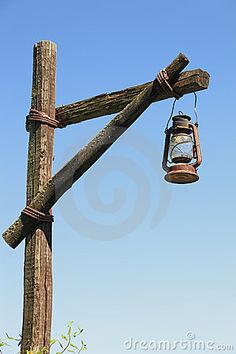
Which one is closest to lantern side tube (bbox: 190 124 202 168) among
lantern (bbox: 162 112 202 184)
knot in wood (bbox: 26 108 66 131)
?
lantern (bbox: 162 112 202 184)

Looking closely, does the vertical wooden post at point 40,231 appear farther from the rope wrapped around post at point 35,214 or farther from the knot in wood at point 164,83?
the knot in wood at point 164,83

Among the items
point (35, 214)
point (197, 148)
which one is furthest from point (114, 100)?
point (35, 214)

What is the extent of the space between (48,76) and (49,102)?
174 mm

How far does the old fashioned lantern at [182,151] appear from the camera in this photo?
433cm

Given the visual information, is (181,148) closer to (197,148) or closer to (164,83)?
(197,148)

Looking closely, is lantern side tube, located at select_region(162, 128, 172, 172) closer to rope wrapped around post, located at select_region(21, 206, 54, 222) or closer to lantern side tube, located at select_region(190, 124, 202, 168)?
lantern side tube, located at select_region(190, 124, 202, 168)

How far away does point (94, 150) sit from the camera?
4.47 meters

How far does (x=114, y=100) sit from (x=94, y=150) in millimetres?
356

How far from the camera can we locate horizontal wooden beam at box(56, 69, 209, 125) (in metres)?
4.22

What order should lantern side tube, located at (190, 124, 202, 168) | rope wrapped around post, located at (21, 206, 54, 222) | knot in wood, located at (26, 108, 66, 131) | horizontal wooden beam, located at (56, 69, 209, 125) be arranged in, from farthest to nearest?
knot in wood, located at (26, 108, 66, 131)
rope wrapped around post, located at (21, 206, 54, 222)
lantern side tube, located at (190, 124, 202, 168)
horizontal wooden beam, located at (56, 69, 209, 125)

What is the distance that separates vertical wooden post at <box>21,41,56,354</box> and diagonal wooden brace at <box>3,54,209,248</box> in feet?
0.28

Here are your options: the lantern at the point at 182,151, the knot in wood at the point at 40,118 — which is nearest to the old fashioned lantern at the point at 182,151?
the lantern at the point at 182,151

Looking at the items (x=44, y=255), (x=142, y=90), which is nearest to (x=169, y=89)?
(x=142, y=90)

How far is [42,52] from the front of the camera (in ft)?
16.0
